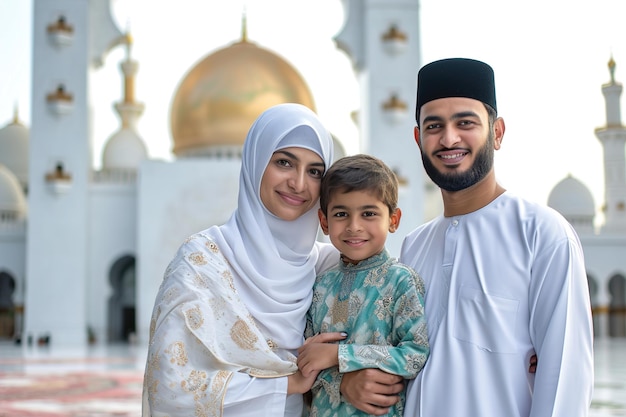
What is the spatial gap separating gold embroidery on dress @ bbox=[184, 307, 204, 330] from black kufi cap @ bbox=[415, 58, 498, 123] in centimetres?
57

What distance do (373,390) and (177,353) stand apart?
35 centimetres

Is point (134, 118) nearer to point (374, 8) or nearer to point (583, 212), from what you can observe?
point (374, 8)

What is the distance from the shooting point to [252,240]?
1451 mm

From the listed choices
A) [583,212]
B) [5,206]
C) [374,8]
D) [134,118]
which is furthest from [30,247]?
[583,212]

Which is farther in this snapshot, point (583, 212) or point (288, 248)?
point (583, 212)

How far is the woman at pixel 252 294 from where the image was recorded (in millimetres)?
1319

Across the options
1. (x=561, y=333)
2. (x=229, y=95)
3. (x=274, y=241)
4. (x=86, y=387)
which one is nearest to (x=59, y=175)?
(x=229, y=95)

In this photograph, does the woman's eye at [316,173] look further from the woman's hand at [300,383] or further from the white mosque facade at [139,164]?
the white mosque facade at [139,164]

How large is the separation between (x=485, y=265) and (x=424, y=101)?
0.32 m

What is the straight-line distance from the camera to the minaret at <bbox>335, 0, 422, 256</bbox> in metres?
11.3

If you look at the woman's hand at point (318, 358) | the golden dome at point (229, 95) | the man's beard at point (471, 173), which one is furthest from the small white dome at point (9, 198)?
the man's beard at point (471, 173)

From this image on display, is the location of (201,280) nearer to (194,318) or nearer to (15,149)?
(194,318)

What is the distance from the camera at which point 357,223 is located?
4.62 ft

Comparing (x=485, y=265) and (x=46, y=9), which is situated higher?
(x=46, y=9)
